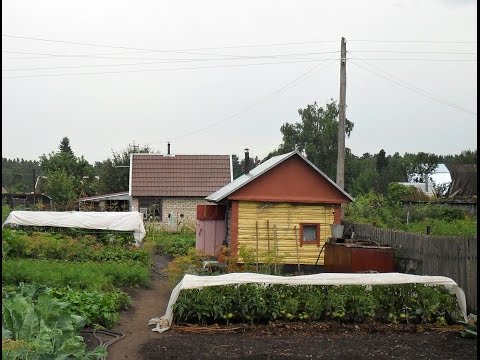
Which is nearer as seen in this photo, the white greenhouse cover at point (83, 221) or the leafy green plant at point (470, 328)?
the leafy green plant at point (470, 328)

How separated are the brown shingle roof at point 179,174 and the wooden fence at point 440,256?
20997 millimetres


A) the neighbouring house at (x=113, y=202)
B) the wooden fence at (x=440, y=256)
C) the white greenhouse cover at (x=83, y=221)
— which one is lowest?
the wooden fence at (x=440, y=256)

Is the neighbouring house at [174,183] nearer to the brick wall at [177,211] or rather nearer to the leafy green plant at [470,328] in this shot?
the brick wall at [177,211]

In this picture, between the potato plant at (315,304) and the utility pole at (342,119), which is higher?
the utility pole at (342,119)

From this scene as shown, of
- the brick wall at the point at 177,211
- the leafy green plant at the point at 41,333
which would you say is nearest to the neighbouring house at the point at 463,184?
the brick wall at the point at 177,211

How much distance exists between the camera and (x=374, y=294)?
10.2 m

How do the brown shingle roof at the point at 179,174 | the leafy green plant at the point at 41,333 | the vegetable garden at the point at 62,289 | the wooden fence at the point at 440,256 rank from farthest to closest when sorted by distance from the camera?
the brown shingle roof at the point at 179,174 < the wooden fence at the point at 440,256 < the vegetable garden at the point at 62,289 < the leafy green plant at the point at 41,333

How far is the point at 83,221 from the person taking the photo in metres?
23.4

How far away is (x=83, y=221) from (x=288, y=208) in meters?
9.66

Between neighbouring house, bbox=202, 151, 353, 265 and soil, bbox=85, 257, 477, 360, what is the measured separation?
680 cm

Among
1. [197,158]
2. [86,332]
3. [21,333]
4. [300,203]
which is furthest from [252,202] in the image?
[197,158]

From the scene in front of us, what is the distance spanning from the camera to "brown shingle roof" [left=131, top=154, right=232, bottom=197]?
114 feet

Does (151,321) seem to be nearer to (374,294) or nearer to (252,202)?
(374,294)

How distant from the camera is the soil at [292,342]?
26.5 feet
